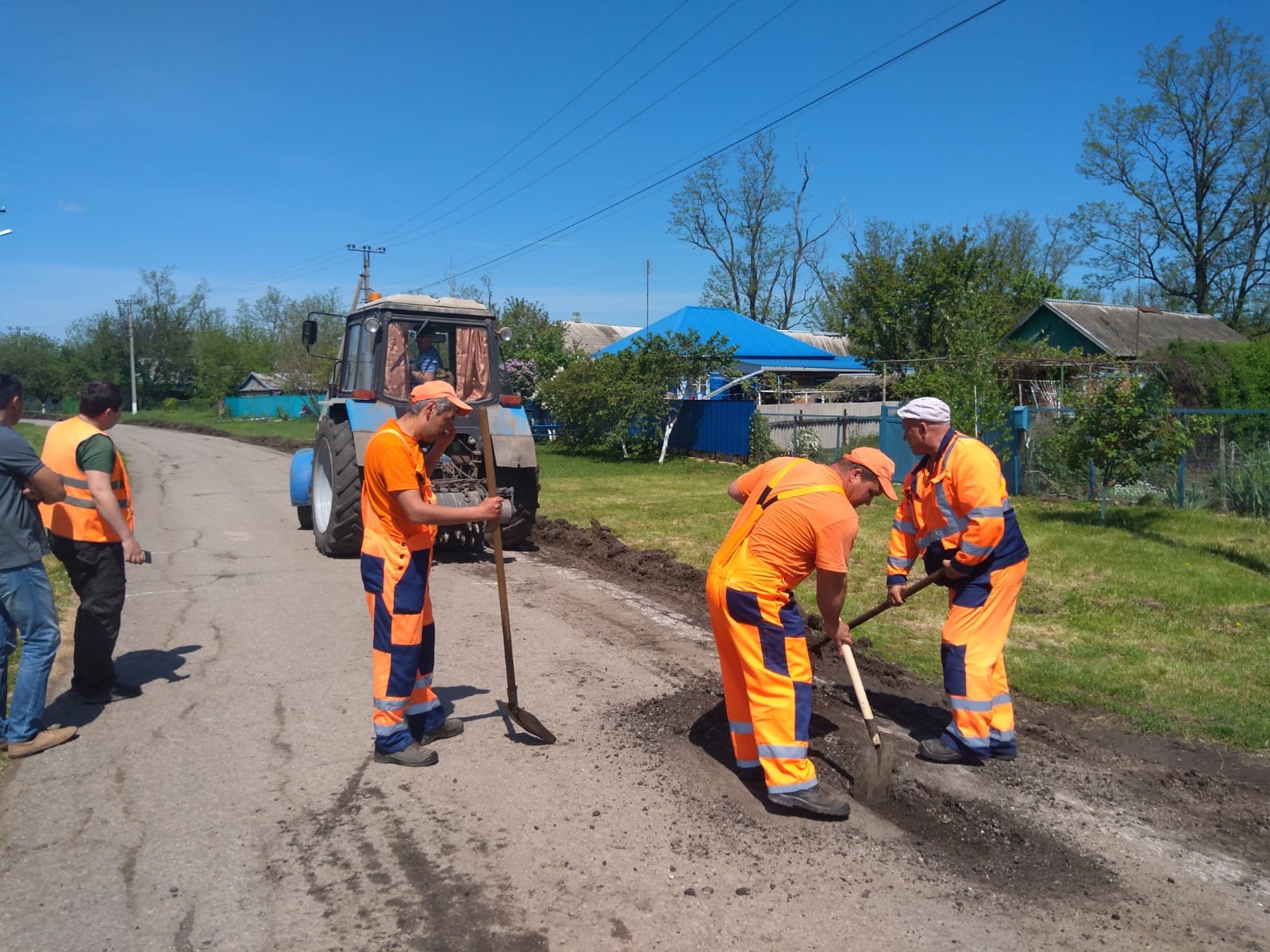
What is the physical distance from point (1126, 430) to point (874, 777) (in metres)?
9.44

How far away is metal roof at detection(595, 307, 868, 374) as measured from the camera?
27141 millimetres

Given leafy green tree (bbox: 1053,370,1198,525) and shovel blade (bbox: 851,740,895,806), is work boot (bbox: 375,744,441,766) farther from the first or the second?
leafy green tree (bbox: 1053,370,1198,525)

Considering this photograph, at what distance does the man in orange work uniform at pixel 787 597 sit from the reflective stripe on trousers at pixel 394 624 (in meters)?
1.50

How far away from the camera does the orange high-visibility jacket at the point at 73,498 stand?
538cm

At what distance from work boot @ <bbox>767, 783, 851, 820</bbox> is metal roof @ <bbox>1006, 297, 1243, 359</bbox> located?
2629 cm

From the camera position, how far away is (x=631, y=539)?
11.6 meters

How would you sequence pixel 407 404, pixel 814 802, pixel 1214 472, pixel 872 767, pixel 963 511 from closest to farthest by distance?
pixel 814 802
pixel 872 767
pixel 963 511
pixel 407 404
pixel 1214 472

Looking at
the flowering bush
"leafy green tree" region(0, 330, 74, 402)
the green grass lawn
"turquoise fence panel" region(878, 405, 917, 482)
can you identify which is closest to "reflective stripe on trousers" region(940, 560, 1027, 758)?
the green grass lawn

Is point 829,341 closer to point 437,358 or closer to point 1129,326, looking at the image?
point 1129,326

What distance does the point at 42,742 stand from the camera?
487 cm

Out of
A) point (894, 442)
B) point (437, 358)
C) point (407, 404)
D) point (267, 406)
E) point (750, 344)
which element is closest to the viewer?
point (407, 404)

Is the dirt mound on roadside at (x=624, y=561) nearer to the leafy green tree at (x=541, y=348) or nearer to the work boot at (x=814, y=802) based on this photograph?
the work boot at (x=814, y=802)

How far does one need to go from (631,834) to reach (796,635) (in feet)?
3.57

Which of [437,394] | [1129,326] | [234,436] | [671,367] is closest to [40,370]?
[234,436]
